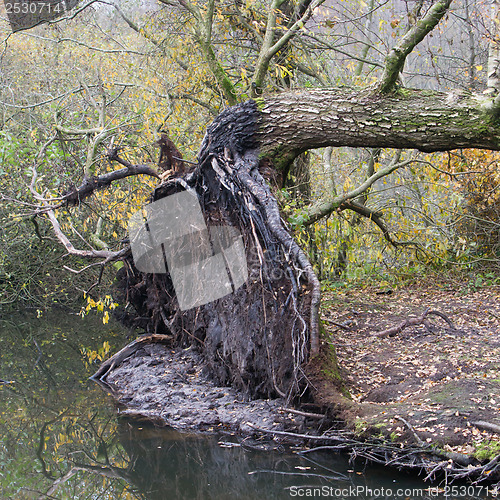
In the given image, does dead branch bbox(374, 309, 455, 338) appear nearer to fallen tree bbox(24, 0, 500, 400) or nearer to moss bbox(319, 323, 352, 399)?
moss bbox(319, 323, 352, 399)

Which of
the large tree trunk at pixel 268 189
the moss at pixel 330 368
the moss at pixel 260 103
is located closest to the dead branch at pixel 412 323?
the moss at pixel 330 368

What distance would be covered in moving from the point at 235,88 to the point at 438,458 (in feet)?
19.3

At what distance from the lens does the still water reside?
3521 mm

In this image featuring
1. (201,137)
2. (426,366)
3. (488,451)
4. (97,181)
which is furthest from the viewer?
(201,137)

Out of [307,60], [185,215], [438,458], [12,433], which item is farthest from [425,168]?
[12,433]

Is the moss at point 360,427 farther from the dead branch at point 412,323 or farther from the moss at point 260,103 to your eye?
the moss at point 260,103

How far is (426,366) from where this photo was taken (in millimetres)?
4723

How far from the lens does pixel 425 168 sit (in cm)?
831

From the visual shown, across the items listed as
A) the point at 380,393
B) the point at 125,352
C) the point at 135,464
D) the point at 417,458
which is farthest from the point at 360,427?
the point at 125,352

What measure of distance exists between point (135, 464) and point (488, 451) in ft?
8.14

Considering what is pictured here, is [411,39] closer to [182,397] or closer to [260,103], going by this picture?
[260,103]

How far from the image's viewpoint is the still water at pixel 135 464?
11.6 ft

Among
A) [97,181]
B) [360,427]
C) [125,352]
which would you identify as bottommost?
[125,352]

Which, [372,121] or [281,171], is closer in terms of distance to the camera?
[372,121]
